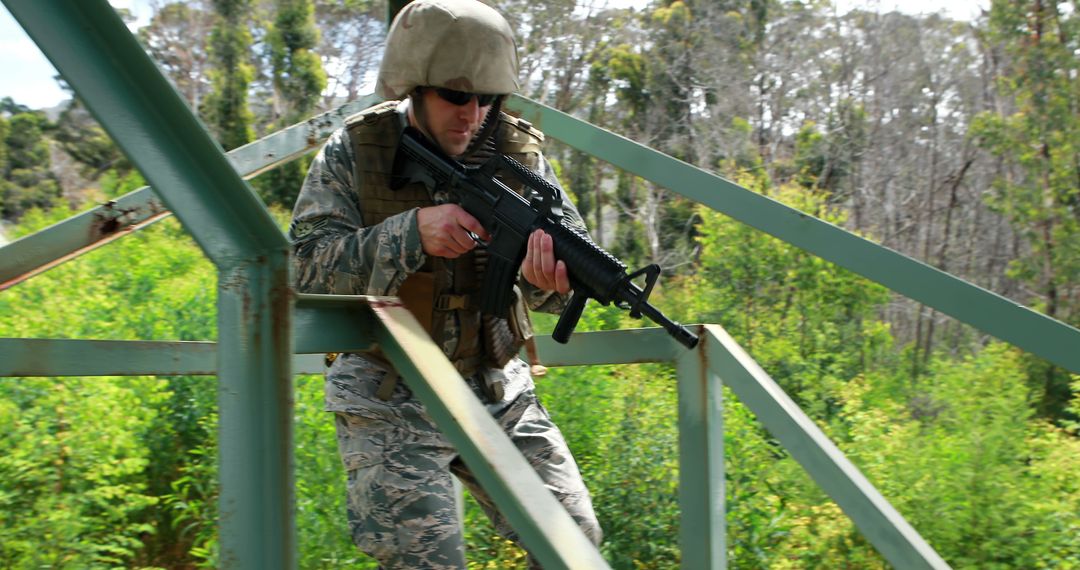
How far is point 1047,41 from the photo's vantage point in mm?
7633

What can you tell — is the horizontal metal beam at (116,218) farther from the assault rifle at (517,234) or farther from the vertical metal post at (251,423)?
the vertical metal post at (251,423)

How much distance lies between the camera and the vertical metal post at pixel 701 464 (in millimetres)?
2014

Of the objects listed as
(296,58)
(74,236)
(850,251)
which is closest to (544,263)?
(850,251)

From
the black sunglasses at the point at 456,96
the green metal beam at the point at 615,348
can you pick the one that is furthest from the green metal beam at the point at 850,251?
the black sunglasses at the point at 456,96

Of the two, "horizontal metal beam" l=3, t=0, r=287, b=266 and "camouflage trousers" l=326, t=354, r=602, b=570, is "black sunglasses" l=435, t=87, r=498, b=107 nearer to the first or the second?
"camouflage trousers" l=326, t=354, r=602, b=570

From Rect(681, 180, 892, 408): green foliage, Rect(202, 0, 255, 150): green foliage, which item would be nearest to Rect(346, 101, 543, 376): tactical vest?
Rect(681, 180, 892, 408): green foliage

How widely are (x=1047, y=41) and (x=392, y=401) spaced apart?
747 cm

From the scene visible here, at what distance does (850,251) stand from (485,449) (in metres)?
0.98

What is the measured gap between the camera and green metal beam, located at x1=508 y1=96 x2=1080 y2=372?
5.41 ft

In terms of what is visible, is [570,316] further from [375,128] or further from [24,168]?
[24,168]

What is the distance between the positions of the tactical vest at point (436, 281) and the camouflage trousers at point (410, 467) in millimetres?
68

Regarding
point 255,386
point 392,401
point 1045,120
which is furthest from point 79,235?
point 1045,120

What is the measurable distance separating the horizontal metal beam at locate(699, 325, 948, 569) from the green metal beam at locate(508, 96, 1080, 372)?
0.27 m

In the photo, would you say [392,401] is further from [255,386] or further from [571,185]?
[571,185]
